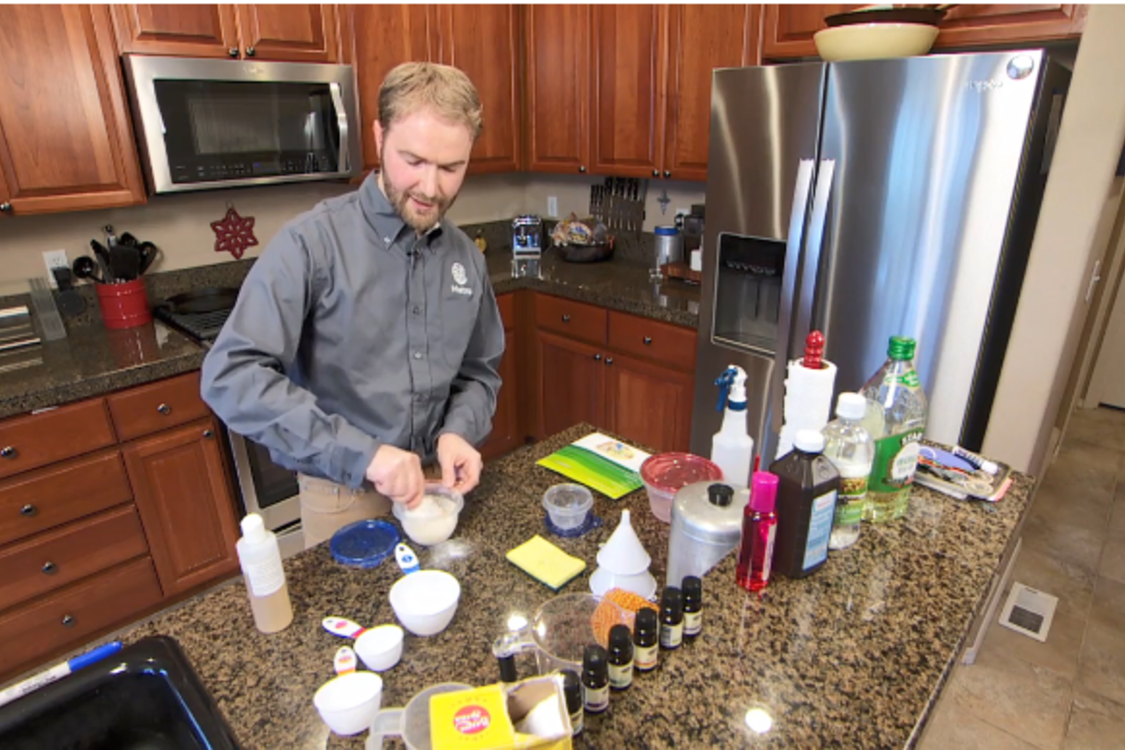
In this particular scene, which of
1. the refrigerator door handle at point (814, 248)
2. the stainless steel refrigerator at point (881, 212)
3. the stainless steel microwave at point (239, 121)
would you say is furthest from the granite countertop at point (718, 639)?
the stainless steel microwave at point (239, 121)

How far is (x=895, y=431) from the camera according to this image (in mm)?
1030

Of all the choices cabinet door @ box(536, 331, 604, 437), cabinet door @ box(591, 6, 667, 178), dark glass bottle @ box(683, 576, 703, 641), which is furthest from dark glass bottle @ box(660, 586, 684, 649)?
cabinet door @ box(591, 6, 667, 178)

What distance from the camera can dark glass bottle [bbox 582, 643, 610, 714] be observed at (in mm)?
697

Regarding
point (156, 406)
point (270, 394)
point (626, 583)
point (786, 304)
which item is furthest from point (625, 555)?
point (156, 406)

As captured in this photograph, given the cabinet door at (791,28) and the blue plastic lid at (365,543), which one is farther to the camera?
the cabinet door at (791,28)

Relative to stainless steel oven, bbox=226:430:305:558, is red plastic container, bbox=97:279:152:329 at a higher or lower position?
higher

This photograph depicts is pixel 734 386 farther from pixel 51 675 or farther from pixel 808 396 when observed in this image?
pixel 51 675

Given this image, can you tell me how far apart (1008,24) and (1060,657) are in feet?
6.31

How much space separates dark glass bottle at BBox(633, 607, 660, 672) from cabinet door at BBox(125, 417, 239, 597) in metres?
1.79

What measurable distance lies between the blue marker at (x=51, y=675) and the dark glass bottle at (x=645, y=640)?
25.0 inches

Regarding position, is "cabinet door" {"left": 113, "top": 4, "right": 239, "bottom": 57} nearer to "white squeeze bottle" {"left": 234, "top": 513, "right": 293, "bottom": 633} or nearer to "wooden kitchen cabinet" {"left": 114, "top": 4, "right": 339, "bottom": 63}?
"wooden kitchen cabinet" {"left": 114, "top": 4, "right": 339, "bottom": 63}

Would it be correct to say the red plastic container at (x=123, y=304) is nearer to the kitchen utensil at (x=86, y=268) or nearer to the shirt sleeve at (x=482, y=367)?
the kitchen utensil at (x=86, y=268)

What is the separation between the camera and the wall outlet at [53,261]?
88.7 inches

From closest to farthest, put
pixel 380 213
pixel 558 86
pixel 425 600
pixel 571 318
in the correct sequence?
pixel 425 600
pixel 380 213
pixel 571 318
pixel 558 86
